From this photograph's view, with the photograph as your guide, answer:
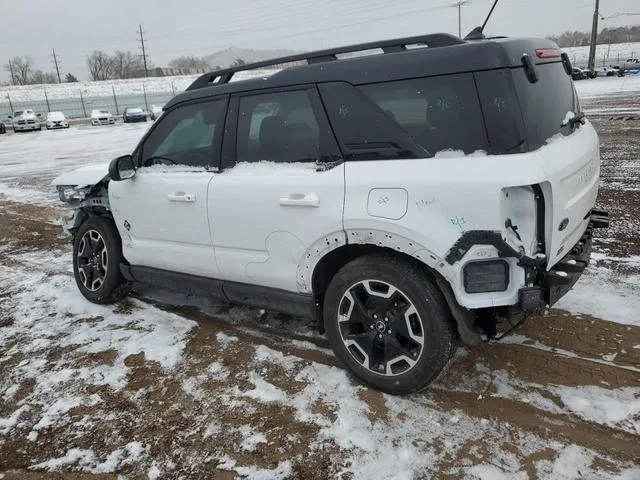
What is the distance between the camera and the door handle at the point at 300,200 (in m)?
3.17

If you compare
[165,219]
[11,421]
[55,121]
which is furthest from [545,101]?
[55,121]

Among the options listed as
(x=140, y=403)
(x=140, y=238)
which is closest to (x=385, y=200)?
(x=140, y=403)

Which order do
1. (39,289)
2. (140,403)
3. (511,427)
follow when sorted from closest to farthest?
(511,427)
(140,403)
(39,289)

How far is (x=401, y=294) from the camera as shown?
300 cm

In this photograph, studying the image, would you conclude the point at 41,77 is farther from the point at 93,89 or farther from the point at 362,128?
the point at 362,128

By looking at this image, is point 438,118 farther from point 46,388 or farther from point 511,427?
point 46,388

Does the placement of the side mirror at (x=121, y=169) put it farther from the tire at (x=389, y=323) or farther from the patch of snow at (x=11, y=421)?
the tire at (x=389, y=323)

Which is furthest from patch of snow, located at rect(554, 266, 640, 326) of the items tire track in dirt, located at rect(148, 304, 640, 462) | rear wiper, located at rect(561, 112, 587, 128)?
rear wiper, located at rect(561, 112, 587, 128)

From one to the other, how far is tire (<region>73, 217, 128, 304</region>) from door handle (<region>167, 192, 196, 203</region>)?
1.15 m

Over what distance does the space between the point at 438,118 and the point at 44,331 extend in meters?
3.76

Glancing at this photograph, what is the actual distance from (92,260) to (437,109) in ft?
12.0

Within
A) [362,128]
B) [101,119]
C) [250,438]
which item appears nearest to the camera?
[250,438]

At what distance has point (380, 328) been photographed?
3133 mm

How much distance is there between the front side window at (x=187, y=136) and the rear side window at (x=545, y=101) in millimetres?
2092
